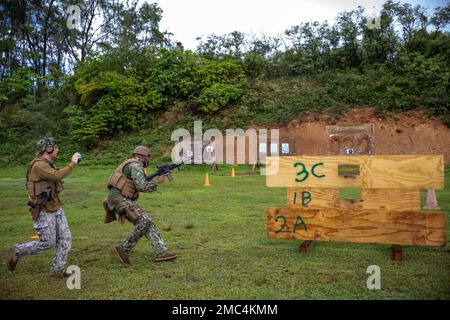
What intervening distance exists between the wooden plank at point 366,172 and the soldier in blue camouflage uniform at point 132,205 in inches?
70.0

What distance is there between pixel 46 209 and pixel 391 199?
14.6 ft

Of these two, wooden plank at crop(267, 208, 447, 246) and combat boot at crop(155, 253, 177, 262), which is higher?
wooden plank at crop(267, 208, 447, 246)

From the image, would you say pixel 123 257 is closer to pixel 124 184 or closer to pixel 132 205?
pixel 132 205

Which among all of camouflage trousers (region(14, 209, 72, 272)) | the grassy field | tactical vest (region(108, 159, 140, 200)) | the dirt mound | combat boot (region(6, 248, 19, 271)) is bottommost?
the grassy field

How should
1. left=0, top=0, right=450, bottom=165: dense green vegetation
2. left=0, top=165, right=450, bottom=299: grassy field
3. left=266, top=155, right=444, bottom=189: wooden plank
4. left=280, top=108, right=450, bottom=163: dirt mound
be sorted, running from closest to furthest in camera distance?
left=0, top=165, right=450, bottom=299: grassy field → left=266, top=155, right=444, bottom=189: wooden plank → left=280, top=108, right=450, bottom=163: dirt mound → left=0, top=0, right=450, bottom=165: dense green vegetation

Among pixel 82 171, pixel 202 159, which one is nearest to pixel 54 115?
pixel 82 171

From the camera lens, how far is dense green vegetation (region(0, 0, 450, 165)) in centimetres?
2486

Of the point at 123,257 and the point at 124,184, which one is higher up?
the point at 124,184

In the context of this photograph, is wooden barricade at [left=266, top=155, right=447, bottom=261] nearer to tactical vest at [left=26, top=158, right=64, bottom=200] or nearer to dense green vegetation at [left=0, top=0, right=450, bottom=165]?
tactical vest at [left=26, top=158, right=64, bottom=200]

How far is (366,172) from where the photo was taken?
5152 millimetres

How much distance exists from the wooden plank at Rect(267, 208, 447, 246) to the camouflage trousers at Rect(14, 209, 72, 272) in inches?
111

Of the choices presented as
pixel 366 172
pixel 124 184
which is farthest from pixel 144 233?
pixel 366 172

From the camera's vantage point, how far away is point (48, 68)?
124 feet

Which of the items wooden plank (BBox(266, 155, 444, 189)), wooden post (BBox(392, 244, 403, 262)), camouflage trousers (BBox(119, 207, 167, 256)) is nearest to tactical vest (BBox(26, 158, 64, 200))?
camouflage trousers (BBox(119, 207, 167, 256))
